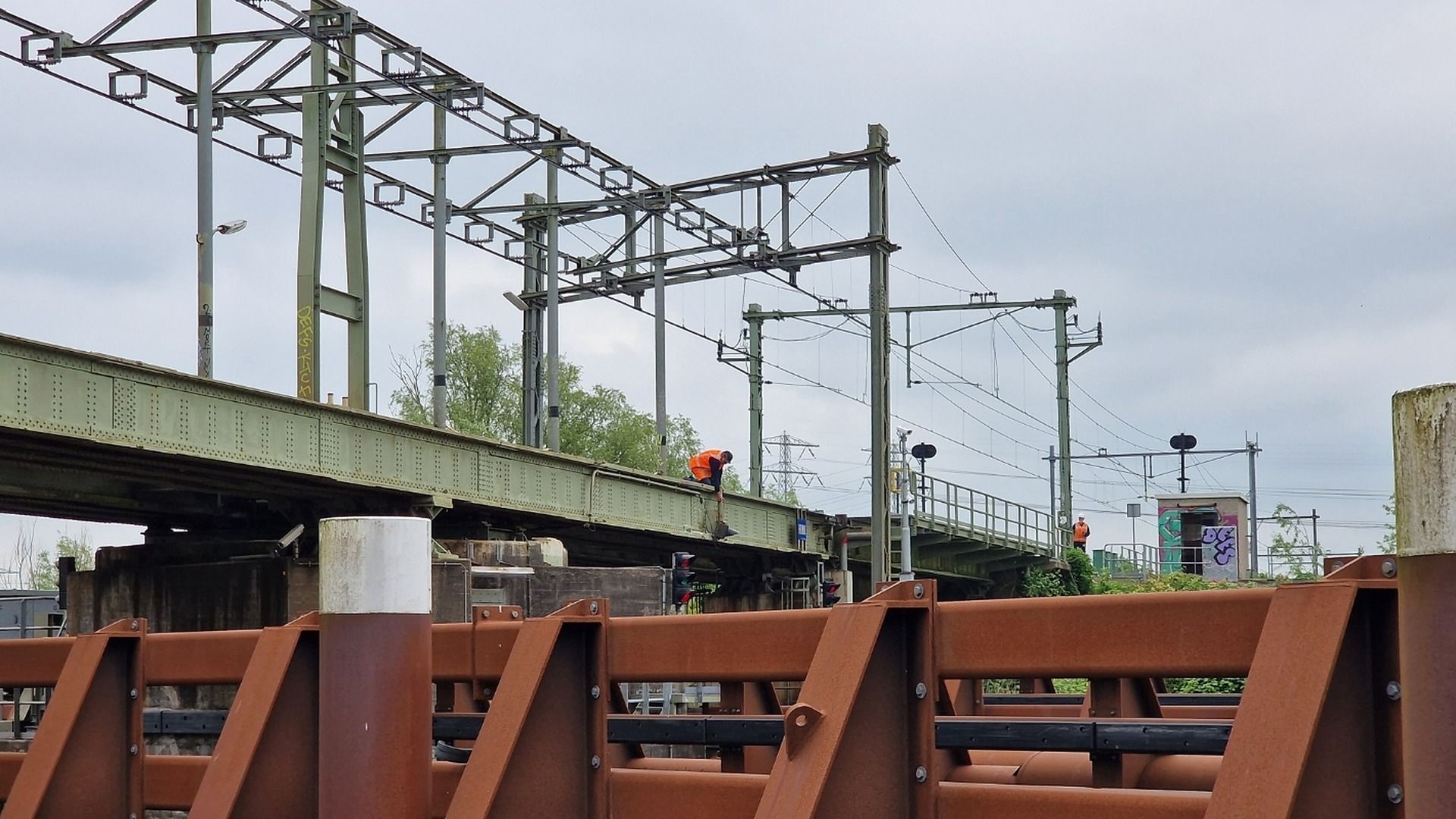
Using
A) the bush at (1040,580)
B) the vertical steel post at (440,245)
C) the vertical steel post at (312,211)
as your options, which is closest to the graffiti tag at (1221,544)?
the bush at (1040,580)

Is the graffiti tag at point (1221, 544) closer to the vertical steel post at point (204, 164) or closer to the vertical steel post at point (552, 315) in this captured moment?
the vertical steel post at point (552, 315)

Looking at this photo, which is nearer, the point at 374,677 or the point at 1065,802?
the point at 1065,802

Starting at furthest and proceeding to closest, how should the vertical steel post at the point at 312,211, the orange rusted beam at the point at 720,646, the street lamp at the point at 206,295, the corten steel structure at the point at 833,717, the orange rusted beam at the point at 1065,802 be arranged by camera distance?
the vertical steel post at the point at 312,211 → the street lamp at the point at 206,295 → the orange rusted beam at the point at 720,646 → the orange rusted beam at the point at 1065,802 → the corten steel structure at the point at 833,717

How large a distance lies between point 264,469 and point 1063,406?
44.1 metres

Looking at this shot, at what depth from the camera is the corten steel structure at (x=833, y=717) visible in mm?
5016

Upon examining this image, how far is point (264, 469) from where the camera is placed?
21.9m

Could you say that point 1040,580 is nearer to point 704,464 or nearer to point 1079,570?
point 1079,570

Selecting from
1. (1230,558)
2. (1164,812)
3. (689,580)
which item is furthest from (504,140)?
(1230,558)

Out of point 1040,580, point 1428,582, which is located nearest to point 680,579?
point 1428,582

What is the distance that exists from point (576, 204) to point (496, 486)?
14.6 meters

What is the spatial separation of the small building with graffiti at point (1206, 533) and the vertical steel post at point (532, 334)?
2686 cm

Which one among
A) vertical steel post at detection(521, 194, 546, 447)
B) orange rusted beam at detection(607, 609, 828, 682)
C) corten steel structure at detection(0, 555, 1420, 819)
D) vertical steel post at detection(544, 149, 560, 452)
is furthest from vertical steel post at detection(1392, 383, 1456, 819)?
vertical steel post at detection(521, 194, 546, 447)

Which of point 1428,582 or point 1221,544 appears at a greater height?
point 1221,544

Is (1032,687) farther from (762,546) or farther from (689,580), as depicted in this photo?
(762,546)
